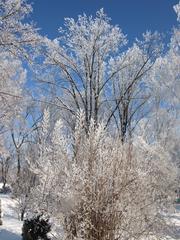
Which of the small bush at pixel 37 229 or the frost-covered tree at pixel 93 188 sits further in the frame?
the small bush at pixel 37 229

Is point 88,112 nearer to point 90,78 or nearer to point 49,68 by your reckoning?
point 90,78

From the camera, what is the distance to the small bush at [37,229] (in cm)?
925

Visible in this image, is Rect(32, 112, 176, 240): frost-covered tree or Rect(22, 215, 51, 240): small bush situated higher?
Rect(32, 112, 176, 240): frost-covered tree

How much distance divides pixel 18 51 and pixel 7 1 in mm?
1044

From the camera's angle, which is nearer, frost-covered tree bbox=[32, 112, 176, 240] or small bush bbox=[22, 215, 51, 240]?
frost-covered tree bbox=[32, 112, 176, 240]

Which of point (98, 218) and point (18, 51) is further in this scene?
point (18, 51)

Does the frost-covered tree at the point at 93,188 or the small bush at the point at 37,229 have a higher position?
the frost-covered tree at the point at 93,188

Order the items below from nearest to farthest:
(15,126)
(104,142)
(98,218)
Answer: (98,218)
(104,142)
(15,126)

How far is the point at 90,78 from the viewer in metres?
14.8

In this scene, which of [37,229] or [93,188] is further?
Result: [37,229]

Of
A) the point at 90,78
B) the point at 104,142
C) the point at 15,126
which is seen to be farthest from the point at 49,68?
the point at 15,126

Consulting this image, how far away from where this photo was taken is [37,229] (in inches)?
369

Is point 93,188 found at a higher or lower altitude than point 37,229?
higher

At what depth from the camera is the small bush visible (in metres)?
9.25
